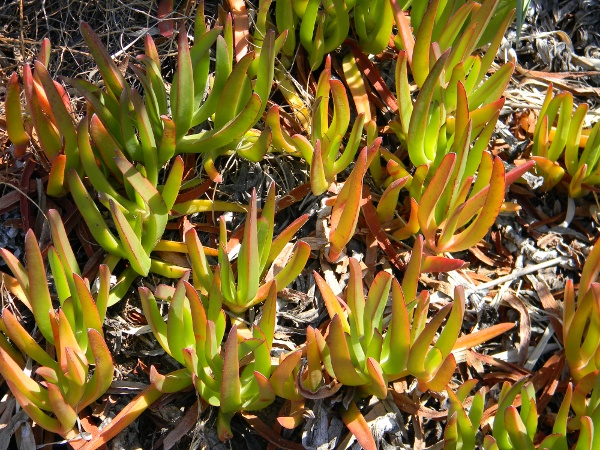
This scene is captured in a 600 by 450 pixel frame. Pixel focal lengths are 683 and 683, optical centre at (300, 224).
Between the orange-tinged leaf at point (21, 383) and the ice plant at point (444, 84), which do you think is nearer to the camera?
the orange-tinged leaf at point (21, 383)

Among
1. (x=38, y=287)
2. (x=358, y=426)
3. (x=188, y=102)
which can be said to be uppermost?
(x=188, y=102)

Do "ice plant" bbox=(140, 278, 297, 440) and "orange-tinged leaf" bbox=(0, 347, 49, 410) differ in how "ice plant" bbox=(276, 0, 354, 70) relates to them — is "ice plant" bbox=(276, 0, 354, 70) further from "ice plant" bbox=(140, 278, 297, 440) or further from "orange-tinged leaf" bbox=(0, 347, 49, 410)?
"orange-tinged leaf" bbox=(0, 347, 49, 410)

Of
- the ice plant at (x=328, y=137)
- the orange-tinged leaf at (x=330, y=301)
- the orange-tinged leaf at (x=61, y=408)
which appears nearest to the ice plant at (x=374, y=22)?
the ice plant at (x=328, y=137)

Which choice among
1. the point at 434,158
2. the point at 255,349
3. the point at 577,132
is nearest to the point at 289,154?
the point at 434,158

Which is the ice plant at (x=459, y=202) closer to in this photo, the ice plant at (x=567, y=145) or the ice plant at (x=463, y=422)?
the ice plant at (x=567, y=145)

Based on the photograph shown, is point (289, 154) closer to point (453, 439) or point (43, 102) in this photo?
point (43, 102)

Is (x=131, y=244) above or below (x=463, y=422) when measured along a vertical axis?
above

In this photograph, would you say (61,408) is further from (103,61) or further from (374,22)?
(374,22)

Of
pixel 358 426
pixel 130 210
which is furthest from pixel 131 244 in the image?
pixel 358 426
